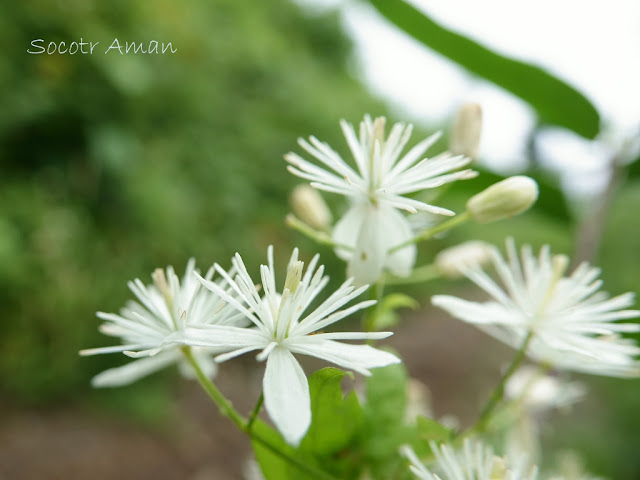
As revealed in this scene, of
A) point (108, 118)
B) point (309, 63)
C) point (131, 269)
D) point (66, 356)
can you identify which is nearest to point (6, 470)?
point (66, 356)

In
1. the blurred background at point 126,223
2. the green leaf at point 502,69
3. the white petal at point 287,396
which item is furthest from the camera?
the blurred background at point 126,223

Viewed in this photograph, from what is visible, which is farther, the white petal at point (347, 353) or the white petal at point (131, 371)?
the white petal at point (131, 371)

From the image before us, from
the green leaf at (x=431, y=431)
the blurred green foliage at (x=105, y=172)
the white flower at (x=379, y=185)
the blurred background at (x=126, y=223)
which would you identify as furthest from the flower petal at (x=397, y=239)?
the blurred green foliage at (x=105, y=172)

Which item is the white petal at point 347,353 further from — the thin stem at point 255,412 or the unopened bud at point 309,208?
the unopened bud at point 309,208

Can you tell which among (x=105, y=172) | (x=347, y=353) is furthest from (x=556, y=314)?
(x=105, y=172)

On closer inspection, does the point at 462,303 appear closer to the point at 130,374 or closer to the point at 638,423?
the point at 130,374

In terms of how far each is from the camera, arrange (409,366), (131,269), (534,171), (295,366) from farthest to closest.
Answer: (409,366), (131,269), (534,171), (295,366)

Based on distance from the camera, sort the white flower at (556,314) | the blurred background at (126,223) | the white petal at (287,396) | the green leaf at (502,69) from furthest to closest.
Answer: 1. the blurred background at (126,223)
2. the green leaf at (502,69)
3. the white flower at (556,314)
4. the white petal at (287,396)
